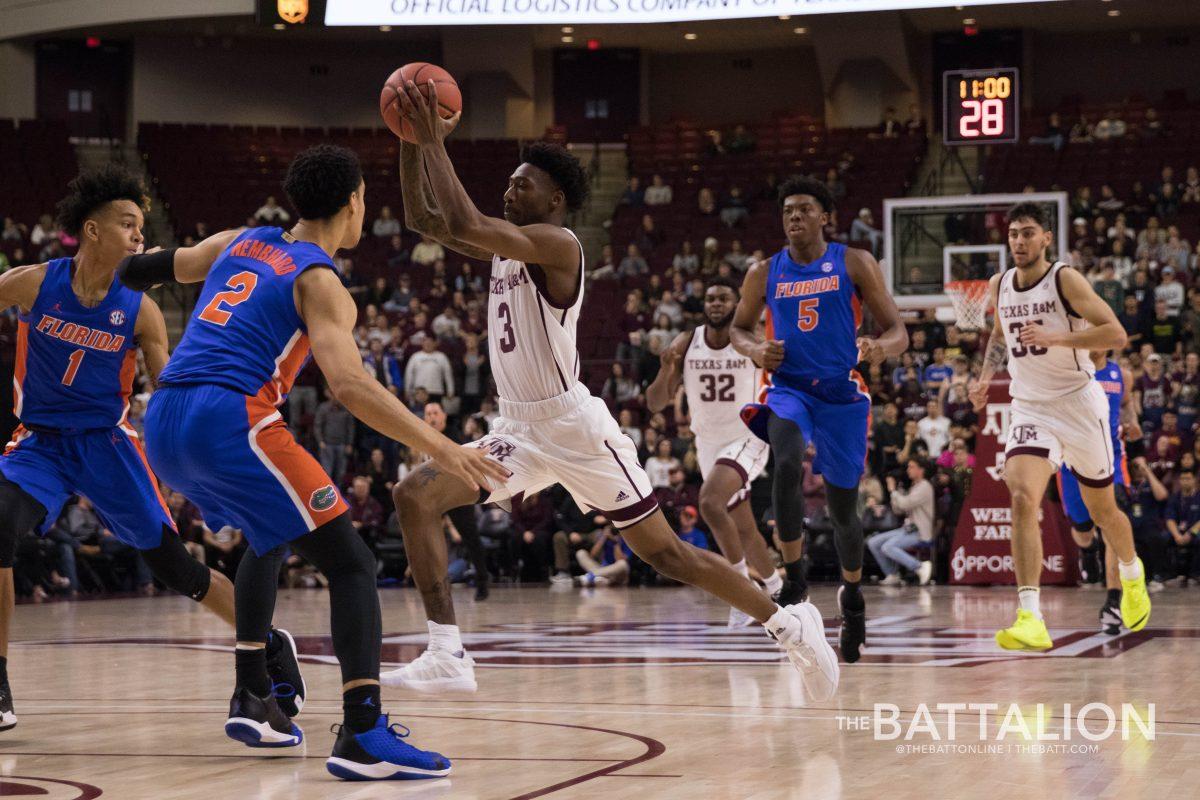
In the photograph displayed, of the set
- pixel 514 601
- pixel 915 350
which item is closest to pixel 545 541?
pixel 514 601

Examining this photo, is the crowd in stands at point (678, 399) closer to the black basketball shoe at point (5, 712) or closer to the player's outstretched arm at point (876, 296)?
the player's outstretched arm at point (876, 296)

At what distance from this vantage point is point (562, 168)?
18.3ft

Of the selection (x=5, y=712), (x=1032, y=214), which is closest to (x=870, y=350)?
(x=1032, y=214)

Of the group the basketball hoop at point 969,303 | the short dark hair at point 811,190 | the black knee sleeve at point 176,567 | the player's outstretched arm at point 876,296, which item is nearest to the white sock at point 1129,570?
the player's outstretched arm at point 876,296

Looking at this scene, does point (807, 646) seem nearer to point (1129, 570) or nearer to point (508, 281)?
point (508, 281)

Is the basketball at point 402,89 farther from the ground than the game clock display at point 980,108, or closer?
closer

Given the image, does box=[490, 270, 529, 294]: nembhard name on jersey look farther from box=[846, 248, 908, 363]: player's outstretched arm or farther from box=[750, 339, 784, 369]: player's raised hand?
box=[846, 248, 908, 363]: player's outstretched arm

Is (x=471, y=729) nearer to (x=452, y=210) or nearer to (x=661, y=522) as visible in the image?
(x=661, y=522)

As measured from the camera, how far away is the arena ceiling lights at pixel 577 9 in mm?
22359

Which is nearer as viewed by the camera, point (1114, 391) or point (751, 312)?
point (751, 312)

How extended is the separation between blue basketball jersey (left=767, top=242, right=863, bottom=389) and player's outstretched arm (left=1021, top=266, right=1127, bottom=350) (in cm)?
95

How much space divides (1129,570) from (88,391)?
573cm

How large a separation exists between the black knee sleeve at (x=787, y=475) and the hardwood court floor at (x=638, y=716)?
676 mm

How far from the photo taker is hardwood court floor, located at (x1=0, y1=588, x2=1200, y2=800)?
13.8 ft
